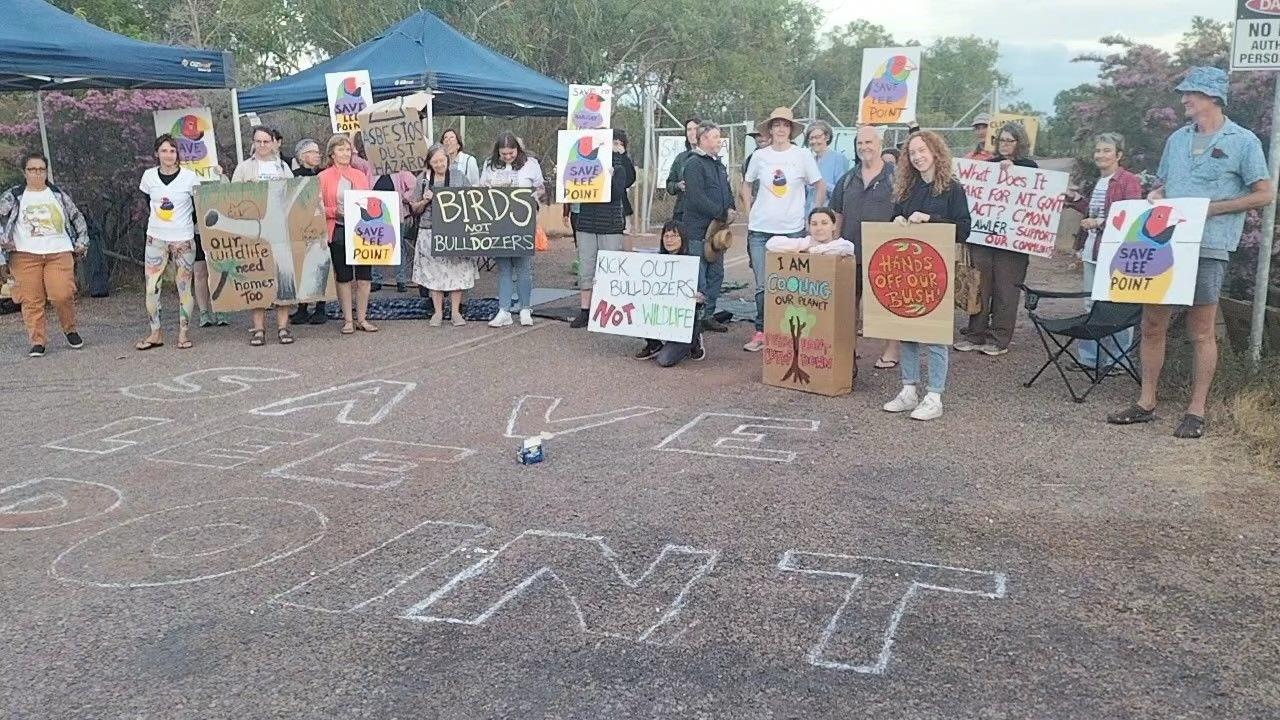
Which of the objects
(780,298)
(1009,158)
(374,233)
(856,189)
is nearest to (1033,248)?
(1009,158)

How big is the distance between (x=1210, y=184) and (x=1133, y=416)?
1356 mm

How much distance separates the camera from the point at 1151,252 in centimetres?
578

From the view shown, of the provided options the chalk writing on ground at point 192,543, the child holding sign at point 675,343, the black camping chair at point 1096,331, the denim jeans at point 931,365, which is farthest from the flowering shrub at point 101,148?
the black camping chair at point 1096,331

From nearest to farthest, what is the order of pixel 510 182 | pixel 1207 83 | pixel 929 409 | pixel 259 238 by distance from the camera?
pixel 1207 83, pixel 929 409, pixel 259 238, pixel 510 182

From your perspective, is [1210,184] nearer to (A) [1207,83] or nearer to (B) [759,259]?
(A) [1207,83]

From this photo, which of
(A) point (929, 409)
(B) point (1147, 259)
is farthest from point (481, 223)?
(B) point (1147, 259)

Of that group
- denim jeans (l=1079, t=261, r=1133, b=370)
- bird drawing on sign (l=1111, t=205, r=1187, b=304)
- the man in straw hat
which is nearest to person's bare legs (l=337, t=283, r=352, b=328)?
the man in straw hat

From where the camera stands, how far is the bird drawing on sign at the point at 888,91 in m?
10.3

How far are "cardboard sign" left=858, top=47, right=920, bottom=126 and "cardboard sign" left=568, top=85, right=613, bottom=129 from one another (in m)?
2.55

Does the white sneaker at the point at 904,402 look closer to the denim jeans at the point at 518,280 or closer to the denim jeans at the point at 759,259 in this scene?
the denim jeans at the point at 759,259

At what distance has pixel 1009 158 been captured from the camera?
8266 mm


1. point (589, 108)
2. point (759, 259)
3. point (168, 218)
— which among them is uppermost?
point (589, 108)

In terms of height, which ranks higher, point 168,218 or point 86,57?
point 86,57

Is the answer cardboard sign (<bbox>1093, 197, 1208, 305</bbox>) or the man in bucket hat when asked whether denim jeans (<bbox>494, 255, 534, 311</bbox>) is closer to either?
cardboard sign (<bbox>1093, 197, 1208, 305</bbox>)
